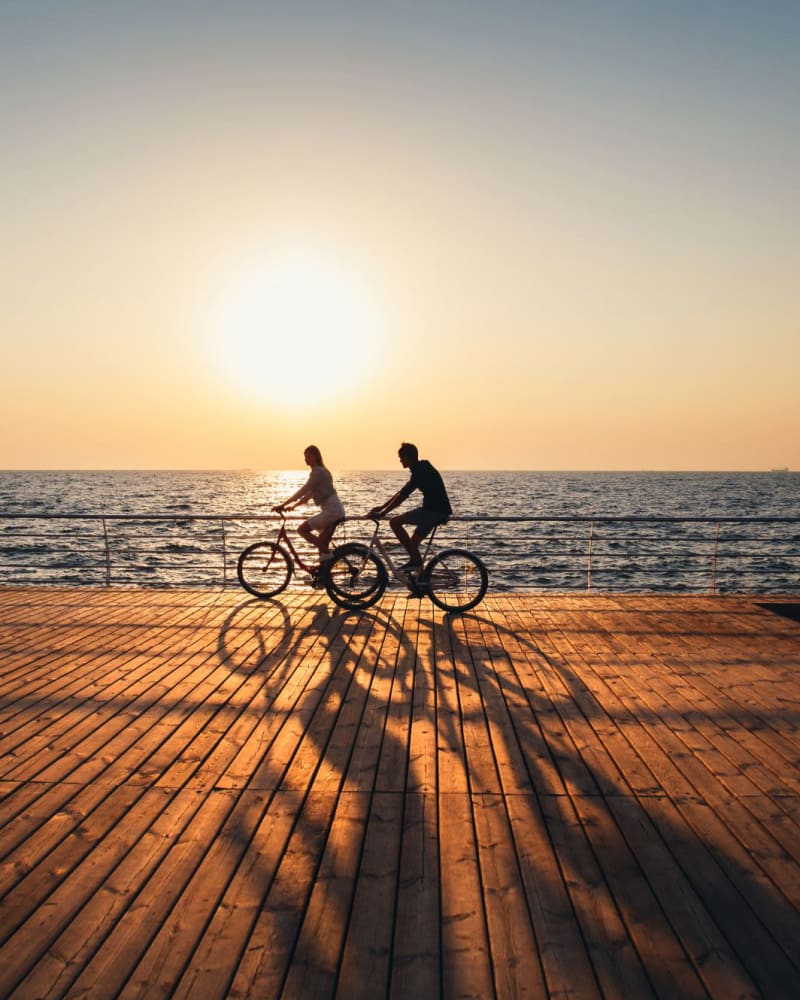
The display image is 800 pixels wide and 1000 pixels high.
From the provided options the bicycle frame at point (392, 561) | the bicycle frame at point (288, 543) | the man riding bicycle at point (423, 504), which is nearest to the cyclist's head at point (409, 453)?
the man riding bicycle at point (423, 504)

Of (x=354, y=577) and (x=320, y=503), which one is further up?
(x=320, y=503)

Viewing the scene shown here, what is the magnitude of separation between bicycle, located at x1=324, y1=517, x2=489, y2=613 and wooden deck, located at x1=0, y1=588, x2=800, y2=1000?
1460mm

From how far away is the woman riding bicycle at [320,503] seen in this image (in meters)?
7.85

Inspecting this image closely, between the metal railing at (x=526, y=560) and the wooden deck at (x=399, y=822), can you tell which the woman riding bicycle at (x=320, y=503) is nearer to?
the wooden deck at (x=399, y=822)

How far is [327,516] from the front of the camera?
789 centimetres

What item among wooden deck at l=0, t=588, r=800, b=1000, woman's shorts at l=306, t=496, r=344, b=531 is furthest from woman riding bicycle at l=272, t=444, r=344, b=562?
wooden deck at l=0, t=588, r=800, b=1000

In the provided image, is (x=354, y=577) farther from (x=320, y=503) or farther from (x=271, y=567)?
(x=271, y=567)

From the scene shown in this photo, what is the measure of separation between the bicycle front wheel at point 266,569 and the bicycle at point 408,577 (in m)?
0.87

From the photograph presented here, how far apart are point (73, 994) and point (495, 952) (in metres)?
1.46

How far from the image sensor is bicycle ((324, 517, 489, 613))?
776 centimetres

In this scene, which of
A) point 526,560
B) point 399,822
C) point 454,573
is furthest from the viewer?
point 526,560

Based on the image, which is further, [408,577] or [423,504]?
[408,577]

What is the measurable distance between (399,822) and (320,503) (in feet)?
16.6

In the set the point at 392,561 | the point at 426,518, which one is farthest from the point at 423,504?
the point at 392,561
